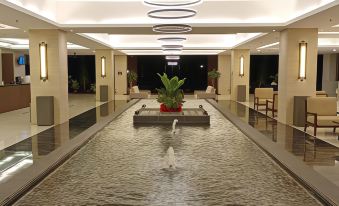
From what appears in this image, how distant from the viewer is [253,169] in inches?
273

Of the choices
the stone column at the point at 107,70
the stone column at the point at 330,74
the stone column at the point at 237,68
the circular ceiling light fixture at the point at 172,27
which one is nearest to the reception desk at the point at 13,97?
the stone column at the point at 107,70

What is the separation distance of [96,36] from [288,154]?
12.9 meters

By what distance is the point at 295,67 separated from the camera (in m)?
13.2

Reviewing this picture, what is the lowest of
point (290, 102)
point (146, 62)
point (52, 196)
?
point (52, 196)

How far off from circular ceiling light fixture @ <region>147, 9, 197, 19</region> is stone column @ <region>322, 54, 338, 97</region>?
21.5m

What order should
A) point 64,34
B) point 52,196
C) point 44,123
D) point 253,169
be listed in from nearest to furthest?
point 52,196 < point 253,169 < point 44,123 < point 64,34

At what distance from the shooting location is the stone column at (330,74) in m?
28.7

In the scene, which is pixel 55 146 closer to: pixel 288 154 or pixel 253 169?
pixel 253 169

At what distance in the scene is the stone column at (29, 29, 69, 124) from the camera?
521 inches

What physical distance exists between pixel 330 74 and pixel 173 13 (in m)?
22.1

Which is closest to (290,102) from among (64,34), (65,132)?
(65,132)

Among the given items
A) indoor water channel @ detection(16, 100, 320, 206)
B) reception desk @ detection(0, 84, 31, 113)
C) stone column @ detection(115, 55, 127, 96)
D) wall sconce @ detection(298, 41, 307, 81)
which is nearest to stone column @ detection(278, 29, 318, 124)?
wall sconce @ detection(298, 41, 307, 81)

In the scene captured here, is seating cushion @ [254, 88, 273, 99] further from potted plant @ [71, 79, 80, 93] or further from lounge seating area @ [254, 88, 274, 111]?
potted plant @ [71, 79, 80, 93]

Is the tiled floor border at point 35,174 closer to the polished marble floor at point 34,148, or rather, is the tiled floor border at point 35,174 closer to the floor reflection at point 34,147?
the polished marble floor at point 34,148
